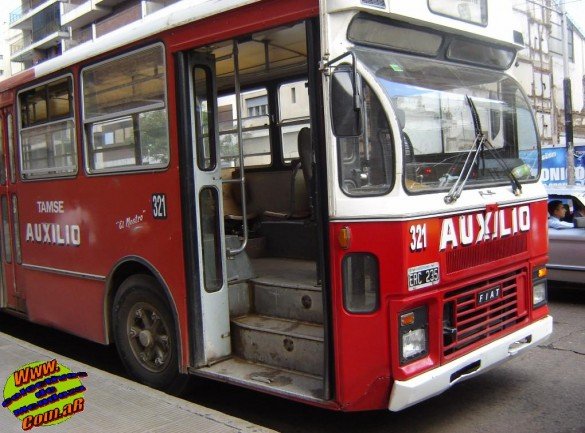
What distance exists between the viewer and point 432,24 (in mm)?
4074

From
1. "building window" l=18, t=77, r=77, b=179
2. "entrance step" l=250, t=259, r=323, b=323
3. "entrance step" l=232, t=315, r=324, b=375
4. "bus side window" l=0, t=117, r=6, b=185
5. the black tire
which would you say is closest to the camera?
"entrance step" l=232, t=315, r=324, b=375

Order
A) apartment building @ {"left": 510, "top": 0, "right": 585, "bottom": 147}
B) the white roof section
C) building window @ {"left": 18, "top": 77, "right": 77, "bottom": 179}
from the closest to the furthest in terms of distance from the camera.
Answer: the white roof section < building window @ {"left": 18, "top": 77, "right": 77, "bottom": 179} < apartment building @ {"left": 510, "top": 0, "right": 585, "bottom": 147}

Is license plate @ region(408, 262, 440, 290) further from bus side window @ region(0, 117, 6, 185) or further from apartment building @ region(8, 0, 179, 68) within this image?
apartment building @ region(8, 0, 179, 68)

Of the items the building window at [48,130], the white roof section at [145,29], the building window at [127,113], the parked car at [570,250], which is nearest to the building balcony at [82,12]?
the building window at [48,130]

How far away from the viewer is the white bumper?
3607mm

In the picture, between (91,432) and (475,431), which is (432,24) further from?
(91,432)

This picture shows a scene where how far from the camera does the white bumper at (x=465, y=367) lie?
361cm

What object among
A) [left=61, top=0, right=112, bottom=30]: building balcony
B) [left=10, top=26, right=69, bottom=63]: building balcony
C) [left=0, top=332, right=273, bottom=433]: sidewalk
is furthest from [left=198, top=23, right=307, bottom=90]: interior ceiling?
[left=10, top=26, right=69, bottom=63]: building balcony

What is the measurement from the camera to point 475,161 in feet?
13.8

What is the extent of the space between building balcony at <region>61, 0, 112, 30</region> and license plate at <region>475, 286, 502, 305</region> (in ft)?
140

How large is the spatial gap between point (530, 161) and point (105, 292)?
369 centimetres

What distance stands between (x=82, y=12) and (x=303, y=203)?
42188 mm

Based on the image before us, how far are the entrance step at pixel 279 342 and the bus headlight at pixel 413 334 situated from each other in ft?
2.05

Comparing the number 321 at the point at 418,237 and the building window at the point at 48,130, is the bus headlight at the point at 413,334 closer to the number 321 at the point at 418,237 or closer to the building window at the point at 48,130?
the number 321 at the point at 418,237
